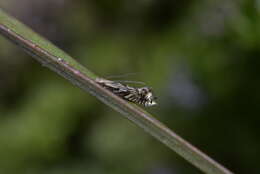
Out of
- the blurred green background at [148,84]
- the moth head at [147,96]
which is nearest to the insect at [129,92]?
the moth head at [147,96]

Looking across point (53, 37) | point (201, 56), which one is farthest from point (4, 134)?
point (201, 56)

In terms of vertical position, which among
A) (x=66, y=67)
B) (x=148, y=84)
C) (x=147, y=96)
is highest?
(x=66, y=67)

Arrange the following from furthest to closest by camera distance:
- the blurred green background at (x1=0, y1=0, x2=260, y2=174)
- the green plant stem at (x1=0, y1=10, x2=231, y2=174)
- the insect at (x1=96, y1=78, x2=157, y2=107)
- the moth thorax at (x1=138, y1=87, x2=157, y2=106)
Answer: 1. the blurred green background at (x1=0, y1=0, x2=260, y2=174)
2. the moth thorax at (x1=138, y1=87, x2=157, y2=106)
3. the insect at (x1=96, y1=78, x2=157, y2=107)
4. the green plant stem at (x1=0, y1=10, x2=231, y2=174)

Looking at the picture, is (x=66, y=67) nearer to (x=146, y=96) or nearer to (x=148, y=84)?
(x=146, y=96)

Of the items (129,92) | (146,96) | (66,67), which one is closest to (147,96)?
(146,96)

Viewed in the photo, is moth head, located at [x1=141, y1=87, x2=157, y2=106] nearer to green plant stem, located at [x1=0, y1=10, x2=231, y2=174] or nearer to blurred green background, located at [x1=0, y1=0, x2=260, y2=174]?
green plant stem, located at [x1=0, y1=10, x2=231, y2=174]

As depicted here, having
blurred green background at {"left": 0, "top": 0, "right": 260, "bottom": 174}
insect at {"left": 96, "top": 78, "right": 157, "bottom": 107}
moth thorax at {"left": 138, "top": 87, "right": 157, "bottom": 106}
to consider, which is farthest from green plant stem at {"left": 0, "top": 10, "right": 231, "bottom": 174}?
blurred green background at {"left": 0, "top": 0, "right": 260, "bottom": 174}
